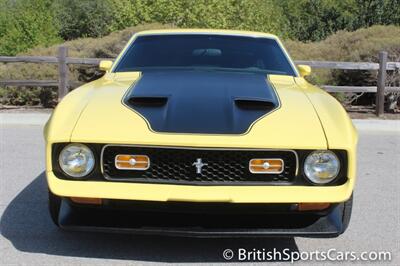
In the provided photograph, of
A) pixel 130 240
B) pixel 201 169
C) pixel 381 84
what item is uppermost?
pixel 201 169

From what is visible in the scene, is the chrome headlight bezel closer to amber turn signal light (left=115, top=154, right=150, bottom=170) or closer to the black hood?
the black hood

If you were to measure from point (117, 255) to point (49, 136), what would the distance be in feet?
2.98

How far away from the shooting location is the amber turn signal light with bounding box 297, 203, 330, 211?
3408 millimetres

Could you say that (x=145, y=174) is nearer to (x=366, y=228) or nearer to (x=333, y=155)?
(x=333, y=155)

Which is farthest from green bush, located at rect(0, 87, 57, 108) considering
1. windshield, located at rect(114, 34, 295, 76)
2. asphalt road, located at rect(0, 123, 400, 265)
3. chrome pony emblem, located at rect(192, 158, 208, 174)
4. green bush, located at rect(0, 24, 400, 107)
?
chrome pony emblem, located at rect(192, 158, 208, 174)

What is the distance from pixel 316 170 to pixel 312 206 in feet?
0.70

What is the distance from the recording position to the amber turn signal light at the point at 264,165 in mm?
3381

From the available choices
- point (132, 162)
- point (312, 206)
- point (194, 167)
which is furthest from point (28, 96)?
point (312, 206)

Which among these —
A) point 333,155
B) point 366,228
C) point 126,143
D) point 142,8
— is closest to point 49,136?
point 126,143

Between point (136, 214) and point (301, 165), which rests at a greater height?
point (301, 165)

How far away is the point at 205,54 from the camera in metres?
5.03

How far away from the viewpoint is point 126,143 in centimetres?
336

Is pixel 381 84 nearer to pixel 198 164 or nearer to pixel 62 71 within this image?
pixel 62 71

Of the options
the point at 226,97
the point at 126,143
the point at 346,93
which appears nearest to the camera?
the point at 126,143
